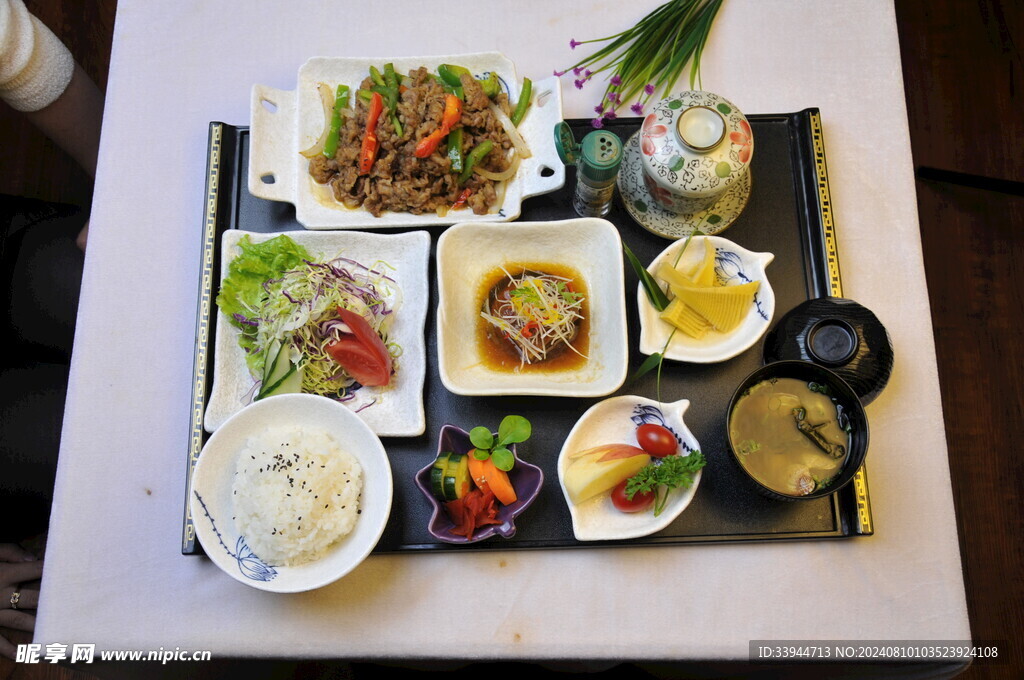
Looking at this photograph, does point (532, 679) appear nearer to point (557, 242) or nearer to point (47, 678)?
point (557, 242)

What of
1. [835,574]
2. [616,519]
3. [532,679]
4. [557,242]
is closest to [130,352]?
[557,242]

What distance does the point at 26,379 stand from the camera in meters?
2.05

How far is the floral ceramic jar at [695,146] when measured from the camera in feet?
5.27

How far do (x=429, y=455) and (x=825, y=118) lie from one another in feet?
5.09

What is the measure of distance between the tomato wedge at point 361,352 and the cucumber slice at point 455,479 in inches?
11.5

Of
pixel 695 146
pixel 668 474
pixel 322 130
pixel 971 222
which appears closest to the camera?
pixel 668 474

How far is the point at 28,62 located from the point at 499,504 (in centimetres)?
186

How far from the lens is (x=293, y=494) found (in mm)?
1505

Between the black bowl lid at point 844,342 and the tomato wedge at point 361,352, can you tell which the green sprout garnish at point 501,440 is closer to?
the tomato wedge at point 361,352

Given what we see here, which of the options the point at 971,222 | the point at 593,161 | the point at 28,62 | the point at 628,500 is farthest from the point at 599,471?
the point at 971,222

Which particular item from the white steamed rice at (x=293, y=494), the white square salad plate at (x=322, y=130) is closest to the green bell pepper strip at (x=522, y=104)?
the white square salad plate at (x=322, y=130)

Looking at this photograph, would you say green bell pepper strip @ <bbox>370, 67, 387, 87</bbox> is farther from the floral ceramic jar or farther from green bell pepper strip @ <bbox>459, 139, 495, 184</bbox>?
the floral ceramic jar

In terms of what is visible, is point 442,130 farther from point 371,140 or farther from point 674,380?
point 674,380

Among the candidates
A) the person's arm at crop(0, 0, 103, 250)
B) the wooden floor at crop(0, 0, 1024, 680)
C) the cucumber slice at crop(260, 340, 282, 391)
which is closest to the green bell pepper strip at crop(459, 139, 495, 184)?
the cucumber slice at crop(260, 340, 282, 391)
